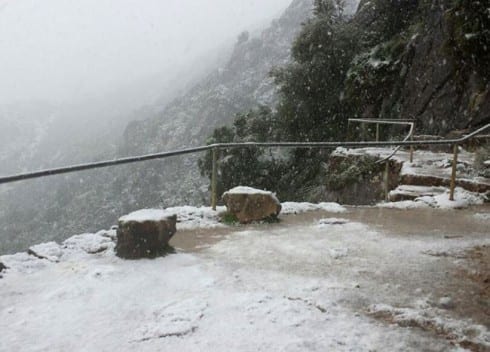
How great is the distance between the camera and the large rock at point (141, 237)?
3.66m

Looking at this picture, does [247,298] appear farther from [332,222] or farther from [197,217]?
[197,217]

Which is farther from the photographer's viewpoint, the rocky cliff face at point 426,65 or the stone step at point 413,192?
the rocky cliff face at point 426,65

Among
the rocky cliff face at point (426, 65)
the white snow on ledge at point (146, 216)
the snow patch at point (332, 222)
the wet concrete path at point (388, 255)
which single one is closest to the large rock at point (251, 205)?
the wet concrete path at point (388, 255)

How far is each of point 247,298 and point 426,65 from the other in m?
12.6

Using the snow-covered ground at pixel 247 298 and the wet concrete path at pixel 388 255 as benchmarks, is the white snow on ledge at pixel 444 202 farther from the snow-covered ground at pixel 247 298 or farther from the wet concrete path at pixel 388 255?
the snow-covered ground at pixel 247 298

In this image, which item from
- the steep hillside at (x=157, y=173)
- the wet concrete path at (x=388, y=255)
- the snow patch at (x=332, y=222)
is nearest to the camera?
the wet concrete path at (x=388, y=255)

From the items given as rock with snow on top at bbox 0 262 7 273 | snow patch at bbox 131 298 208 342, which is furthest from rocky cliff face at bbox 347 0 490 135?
rock with snow on top at bbox 0 262 7 273

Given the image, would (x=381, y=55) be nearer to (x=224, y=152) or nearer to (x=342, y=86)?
(x=342, y=86)

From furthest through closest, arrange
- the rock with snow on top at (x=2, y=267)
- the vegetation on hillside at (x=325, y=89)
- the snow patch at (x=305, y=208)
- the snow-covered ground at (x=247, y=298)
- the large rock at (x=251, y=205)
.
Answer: the vegetation on hillside at (x=325, y=89) → the snow patch at (x=305, y=208) → the large rock at (x=251, y=205) → the rock with snow on top at (x=2, y=267) → the snow-covered ground at (x=247, y=298)

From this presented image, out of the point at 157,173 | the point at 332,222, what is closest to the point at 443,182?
the point at 332,222

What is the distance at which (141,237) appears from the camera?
369 cm

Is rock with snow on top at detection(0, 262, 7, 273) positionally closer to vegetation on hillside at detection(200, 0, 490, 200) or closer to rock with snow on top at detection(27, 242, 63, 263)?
rock with snow on top at detection(27, 242, 63, 263)

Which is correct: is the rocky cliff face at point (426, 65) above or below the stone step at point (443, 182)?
above

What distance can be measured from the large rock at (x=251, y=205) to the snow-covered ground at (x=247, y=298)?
862mm
